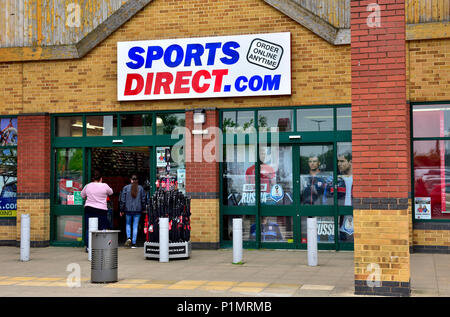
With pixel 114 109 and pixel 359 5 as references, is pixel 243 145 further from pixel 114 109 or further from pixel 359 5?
pixel 359 5

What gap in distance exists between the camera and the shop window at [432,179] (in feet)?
45.4

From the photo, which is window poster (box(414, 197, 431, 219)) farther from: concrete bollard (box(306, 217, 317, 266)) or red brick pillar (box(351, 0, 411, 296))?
red brick pillar (box(351, 0, 411, 296))

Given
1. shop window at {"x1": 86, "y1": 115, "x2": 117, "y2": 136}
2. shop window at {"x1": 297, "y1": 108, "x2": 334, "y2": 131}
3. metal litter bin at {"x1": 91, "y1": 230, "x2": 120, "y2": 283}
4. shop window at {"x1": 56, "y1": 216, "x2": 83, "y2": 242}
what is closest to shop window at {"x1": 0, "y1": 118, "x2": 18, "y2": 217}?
shop window at {"x1": 56, "y1": 216, "x2": 83, "y2": 242}

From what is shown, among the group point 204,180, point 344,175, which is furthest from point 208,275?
point 344,175

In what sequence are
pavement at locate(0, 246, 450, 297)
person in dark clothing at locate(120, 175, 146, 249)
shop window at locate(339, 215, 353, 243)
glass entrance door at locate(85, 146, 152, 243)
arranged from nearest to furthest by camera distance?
1. pavement at locate(0, 246, 450, 297)
2. shop window at locate(339, 215, 353, 243)
3. person in dark clothing at locate(120, 175, 146, 249)
4. glass entrance door at locate(85, 146, 152, 243)

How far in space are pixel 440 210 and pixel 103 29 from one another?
30.7 feet

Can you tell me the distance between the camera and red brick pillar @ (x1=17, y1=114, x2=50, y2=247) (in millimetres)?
15797

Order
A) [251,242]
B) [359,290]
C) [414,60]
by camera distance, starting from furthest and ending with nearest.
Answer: [251,242]
[414,60]
[359,290]

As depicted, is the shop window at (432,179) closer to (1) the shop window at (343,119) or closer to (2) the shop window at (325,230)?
(1) the shop window at (343,119)

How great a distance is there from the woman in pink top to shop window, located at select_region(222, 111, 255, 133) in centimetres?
326

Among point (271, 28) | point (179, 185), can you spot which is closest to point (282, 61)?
point (271, 28)

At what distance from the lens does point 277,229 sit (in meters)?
14.7

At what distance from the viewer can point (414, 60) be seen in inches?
543

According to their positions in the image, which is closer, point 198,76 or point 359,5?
point 359,5
